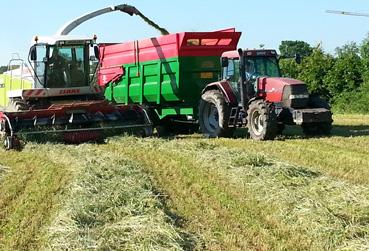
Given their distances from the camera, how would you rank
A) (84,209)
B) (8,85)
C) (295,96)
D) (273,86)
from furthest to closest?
(8,85), (273,86), (295,96), (84,209)

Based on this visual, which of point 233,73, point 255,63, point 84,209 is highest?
point 255,63

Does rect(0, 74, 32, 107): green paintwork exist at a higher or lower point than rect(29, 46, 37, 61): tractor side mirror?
lower

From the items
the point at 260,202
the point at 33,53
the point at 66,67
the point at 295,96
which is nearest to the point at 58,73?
the point at 66,67

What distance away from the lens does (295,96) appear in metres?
12.3

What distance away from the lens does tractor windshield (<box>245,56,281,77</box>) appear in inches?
510

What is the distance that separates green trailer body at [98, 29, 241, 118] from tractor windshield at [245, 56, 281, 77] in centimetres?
173

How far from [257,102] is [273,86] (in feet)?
A: 1.81

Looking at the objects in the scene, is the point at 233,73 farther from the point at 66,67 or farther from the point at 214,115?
the point at 66,67

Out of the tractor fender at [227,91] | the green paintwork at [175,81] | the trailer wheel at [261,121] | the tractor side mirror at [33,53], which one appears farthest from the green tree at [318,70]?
the tractor side mirror at [33,53]

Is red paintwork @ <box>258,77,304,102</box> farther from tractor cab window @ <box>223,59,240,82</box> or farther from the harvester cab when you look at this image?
the harvester cab

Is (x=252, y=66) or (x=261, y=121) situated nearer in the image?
(x=261, y=121)

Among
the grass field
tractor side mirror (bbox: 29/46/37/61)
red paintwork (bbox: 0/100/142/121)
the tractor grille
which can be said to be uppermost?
tractor side mirror (bbox: 29/46/37/61)

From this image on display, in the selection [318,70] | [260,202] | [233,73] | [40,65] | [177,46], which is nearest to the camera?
[260,202]

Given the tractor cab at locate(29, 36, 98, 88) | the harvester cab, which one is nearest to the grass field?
the harvester cab
